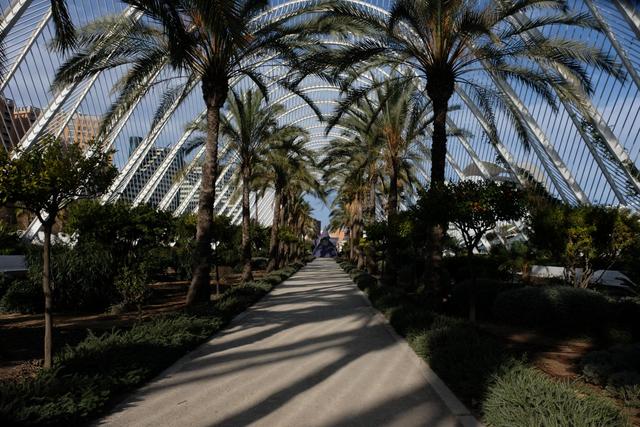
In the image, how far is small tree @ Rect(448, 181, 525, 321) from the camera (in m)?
10.6

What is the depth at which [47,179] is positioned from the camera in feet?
22.6

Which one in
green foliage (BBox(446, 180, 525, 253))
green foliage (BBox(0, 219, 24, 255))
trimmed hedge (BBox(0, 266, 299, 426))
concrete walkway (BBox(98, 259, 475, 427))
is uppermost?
green foliage (BBox(0, 219, 24, 255))

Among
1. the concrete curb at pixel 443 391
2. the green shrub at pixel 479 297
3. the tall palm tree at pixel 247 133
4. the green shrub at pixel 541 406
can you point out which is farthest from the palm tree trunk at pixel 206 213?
the tall palm tree at pixel 247 133

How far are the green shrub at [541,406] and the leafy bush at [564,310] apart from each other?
5977 mm

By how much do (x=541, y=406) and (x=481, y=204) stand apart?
6490mm

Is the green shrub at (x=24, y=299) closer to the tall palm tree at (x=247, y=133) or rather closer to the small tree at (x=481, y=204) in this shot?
the tall palm tree at (x=247, y=133)

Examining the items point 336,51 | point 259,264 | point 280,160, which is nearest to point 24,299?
point 336,51

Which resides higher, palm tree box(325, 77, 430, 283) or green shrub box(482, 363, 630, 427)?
palm tree box(325, 77, 430, 283)

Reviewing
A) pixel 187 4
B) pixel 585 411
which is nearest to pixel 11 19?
pixel 187 4

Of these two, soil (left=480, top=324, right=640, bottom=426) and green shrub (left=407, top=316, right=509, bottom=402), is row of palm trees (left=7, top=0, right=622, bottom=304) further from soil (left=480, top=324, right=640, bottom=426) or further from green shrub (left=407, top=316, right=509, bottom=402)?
green shrub (left=407, top=316, right=509, bottom=402)

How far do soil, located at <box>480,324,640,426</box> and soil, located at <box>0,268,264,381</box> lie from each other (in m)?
6.51

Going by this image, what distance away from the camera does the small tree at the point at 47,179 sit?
681cm

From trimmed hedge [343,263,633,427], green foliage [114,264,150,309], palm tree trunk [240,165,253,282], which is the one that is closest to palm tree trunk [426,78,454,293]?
trimmed hedge [343,263,633,427]

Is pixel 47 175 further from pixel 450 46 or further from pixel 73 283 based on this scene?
pixel 450 46
